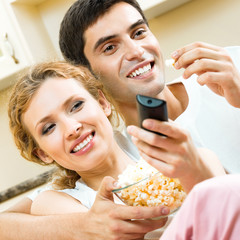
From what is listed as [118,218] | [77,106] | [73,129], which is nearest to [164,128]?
[118,218]

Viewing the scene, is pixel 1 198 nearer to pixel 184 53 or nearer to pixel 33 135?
pixel 33 135

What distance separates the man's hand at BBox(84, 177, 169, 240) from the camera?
93 centimetres

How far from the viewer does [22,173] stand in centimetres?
225

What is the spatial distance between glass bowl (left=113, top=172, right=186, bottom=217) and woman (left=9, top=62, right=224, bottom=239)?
0.27 meters

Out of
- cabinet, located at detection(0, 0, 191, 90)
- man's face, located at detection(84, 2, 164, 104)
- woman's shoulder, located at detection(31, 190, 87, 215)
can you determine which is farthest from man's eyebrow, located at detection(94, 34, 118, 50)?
woman's shoulder, located at detection(31, 190, 87, 215)

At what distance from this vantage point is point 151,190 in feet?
3.00

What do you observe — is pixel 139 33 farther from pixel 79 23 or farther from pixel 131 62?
pixel 79 23

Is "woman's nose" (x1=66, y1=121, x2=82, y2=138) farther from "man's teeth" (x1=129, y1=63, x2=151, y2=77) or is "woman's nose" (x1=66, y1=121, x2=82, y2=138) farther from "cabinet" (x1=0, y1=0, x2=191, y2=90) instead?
"cabinet" (x1=0, y1=0, x2=191, y2=90)

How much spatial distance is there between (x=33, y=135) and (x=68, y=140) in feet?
0.67

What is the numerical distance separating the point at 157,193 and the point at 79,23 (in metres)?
0.96

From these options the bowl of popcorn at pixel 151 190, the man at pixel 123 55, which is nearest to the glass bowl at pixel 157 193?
the bowl of popcorn at pixel 151 190

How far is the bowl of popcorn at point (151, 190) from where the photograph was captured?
907 mm

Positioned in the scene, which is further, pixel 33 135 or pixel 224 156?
pixel 224 156

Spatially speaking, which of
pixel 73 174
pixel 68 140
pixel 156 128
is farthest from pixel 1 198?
pixel 156 128
